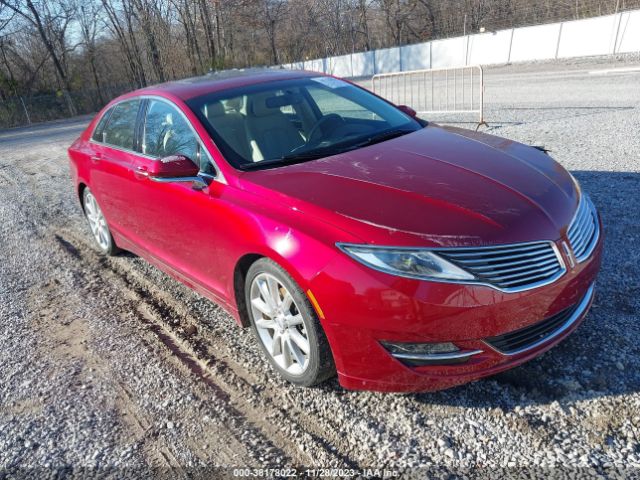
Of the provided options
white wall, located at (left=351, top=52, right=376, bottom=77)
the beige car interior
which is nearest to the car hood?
the beige car interior

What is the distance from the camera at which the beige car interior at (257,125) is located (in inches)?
133

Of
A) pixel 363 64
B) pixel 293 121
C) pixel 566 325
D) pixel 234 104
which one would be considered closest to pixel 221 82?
pixel 234 104

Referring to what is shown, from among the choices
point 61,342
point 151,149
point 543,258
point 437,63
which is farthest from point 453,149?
point 437,63

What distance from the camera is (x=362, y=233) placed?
2.39 metres

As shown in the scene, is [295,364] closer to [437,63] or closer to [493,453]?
[493,453]

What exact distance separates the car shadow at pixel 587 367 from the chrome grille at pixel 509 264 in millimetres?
611

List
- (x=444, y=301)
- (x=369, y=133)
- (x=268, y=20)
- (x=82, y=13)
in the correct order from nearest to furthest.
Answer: (x=444, y=301), (x=369, y=133), (x=82, y=13), (x=268, y=20)

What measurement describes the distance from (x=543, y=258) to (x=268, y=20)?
42509 mm

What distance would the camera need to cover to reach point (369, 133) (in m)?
3.68

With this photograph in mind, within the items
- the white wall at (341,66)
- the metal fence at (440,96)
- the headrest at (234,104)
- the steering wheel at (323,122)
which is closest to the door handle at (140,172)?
the headrest at (234,104)

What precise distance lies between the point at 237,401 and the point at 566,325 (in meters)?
1.82

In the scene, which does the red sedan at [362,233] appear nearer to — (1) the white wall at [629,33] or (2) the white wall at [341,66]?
(1) the white wall at [629,33]

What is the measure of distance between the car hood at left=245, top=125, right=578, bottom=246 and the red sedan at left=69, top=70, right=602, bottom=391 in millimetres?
11

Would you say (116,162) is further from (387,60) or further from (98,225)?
(387,60)
